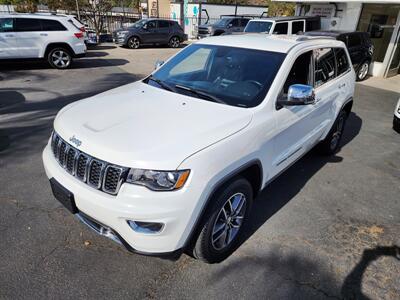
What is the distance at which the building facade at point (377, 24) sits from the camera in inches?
473

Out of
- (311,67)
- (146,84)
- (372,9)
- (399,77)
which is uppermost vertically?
(372,9)

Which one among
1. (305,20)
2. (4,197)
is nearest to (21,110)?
(4,197)

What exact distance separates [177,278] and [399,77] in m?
13.8

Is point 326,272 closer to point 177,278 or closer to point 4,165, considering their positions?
point 177,278

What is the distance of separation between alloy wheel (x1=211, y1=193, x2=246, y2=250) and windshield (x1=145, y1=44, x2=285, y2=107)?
0.88 m

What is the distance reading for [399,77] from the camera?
500 inches

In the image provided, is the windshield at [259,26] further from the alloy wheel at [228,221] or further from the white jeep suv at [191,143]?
the alloy wheel at [228,221]

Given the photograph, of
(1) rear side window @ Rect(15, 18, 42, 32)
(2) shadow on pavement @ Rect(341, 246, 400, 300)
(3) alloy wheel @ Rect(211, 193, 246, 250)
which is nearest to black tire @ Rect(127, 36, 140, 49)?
(1) rear side window @ Rect(15, 18, 42, 32)

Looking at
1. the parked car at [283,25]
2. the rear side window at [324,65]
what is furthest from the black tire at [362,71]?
the rear side window at [324,65]

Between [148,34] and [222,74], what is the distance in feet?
49.5

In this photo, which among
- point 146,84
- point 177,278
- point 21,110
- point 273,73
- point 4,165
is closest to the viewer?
point 177,278

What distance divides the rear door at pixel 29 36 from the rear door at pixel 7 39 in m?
0.14

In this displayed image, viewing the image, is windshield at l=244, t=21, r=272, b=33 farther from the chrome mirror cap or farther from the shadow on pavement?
the shadow on pavement

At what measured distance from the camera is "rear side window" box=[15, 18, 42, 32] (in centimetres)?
973
